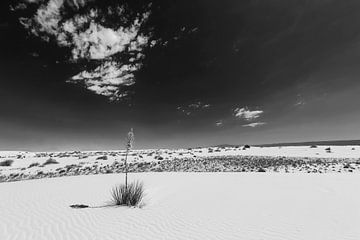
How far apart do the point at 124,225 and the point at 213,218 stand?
2.30 m

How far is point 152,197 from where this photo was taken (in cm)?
927

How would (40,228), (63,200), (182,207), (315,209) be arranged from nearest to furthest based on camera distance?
(40,228) < (315,209) < (182,207) < (63,200)

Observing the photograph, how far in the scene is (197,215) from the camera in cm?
652

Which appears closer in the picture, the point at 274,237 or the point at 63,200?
the point at 274,237

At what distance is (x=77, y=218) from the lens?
6.29m

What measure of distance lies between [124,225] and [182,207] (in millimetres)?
2295

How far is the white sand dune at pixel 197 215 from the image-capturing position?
512cm

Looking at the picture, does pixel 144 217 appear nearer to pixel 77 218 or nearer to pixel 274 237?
pixel 77 218

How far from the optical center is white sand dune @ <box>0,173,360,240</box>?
5.12 metres

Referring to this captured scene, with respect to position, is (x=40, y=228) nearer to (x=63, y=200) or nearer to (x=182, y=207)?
(x=63, y=200)

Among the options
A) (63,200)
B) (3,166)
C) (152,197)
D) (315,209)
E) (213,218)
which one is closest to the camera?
(213,218)

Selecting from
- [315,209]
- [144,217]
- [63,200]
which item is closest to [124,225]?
[144,217]

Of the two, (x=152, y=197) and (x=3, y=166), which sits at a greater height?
(x=3, y=166)

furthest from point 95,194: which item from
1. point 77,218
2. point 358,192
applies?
point 358,192
